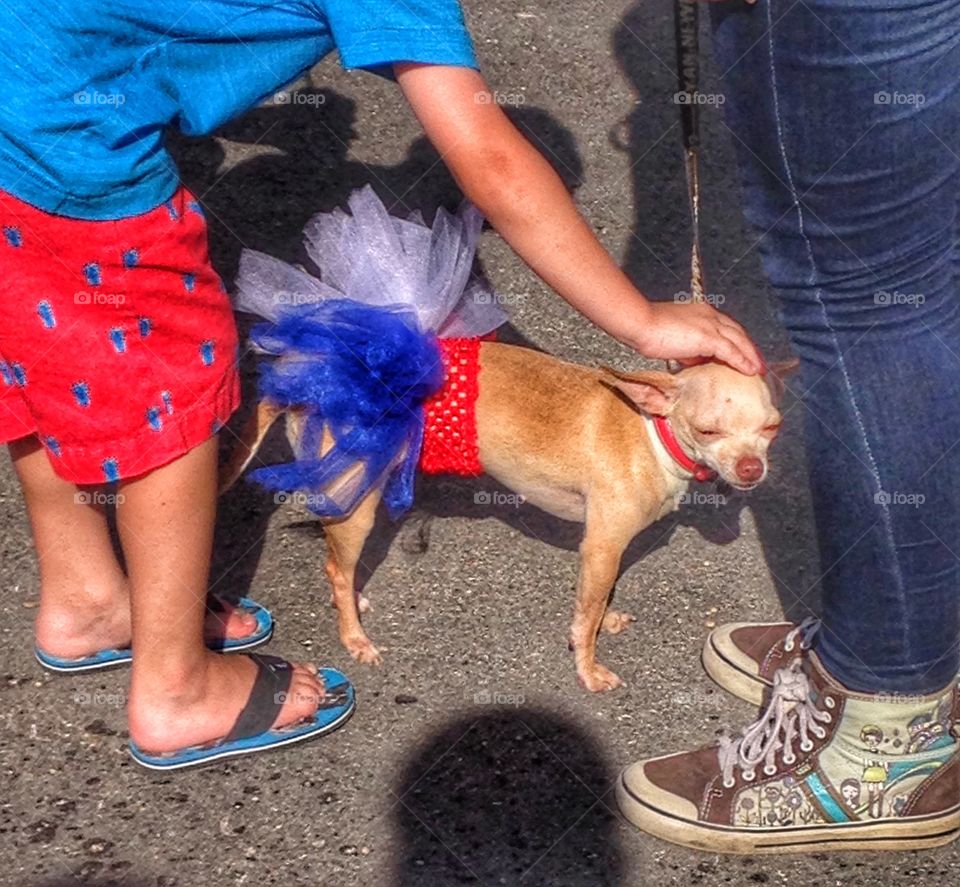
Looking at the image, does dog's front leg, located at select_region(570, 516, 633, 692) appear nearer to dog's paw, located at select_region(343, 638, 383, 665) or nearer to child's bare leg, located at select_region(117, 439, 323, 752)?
dog's paw, located at select_region(343, 638, 383, 665)

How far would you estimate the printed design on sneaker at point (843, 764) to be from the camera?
2.43m

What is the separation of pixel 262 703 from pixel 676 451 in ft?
3.36

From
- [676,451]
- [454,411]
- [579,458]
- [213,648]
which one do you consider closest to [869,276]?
[676,451]

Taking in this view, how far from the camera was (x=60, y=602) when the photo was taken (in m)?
2.85

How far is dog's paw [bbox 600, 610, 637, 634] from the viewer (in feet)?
10.2

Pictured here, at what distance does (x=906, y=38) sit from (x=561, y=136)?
110 inches

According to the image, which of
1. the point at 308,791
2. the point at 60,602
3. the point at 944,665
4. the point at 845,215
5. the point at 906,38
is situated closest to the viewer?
the point at 906,38

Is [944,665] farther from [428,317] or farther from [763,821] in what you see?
[428,317]

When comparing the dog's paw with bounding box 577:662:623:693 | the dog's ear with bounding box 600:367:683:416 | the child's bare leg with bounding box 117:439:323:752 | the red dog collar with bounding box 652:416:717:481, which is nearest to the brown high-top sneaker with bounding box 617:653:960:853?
the dog's paw with bounding box 577:662:623:693

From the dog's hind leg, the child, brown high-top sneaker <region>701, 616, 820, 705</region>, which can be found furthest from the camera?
the dog's hind leg

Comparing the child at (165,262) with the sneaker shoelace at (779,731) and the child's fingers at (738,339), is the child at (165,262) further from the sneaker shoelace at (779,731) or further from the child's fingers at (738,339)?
the sneaker shoelace at (779,731)

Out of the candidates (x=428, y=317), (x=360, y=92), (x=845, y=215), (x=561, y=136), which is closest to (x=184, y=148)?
(x=360, y=92)

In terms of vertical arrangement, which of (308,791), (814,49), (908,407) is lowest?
(308,791)

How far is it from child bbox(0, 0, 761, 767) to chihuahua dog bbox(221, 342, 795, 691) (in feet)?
1.33
